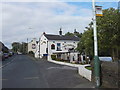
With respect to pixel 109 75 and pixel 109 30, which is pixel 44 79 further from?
pixel 109 30

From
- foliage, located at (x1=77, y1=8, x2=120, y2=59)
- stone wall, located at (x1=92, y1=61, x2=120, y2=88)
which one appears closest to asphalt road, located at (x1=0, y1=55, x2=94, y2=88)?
stone wall, located at (x1=92, y1=61, x2=120, y2=88)

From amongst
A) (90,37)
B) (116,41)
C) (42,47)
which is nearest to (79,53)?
(90,37)

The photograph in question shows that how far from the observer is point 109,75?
933 centimetres

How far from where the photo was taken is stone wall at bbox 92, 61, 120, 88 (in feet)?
28.7

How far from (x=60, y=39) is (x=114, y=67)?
43642mm

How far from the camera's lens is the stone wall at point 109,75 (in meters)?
8.75

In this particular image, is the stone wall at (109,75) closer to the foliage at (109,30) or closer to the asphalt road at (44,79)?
the asphalt road at (44,79)

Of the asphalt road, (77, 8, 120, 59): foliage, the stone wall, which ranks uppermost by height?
(77, 8, 120, 59): foliage

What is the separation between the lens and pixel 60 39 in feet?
172

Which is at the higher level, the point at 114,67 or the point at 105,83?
the point at 114,67

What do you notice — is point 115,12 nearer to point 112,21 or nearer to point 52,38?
point 112,21

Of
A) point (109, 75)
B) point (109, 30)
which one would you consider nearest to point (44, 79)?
point (109, 75)

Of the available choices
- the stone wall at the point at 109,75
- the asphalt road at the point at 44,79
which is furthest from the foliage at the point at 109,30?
the stone wall at the point at 109,75

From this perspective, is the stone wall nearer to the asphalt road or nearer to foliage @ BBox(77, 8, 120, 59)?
the asphalt road
